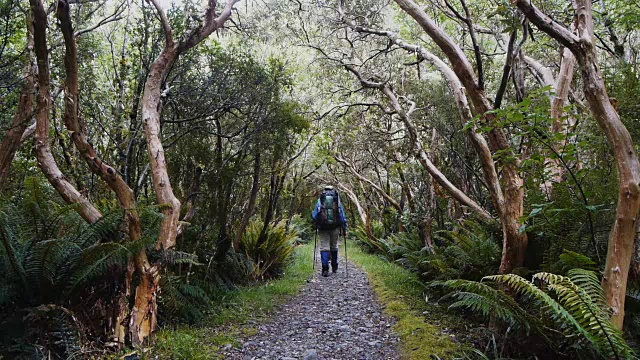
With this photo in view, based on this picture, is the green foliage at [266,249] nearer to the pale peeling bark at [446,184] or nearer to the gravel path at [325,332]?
the gravel path at [325,332]

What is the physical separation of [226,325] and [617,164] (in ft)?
13.9

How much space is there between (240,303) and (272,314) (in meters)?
0.55

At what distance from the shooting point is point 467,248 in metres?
5.38

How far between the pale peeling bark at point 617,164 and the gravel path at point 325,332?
2.06 m

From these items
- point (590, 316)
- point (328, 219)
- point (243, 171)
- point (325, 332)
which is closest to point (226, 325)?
point (325, 332)

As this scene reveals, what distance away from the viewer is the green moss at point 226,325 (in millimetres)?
3697

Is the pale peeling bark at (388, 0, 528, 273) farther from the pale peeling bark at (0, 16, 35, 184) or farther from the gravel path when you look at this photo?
the pale peeling bark at (0, 16, 35, 184)

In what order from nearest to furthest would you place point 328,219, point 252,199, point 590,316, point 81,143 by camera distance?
point 590,316
point 81,143
point 252,199
point 328,219

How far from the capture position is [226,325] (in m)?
4.84

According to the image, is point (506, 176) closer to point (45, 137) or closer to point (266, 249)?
point (45, 137)

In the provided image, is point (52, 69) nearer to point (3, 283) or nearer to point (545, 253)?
point (3, 283)

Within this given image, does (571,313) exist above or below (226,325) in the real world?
above

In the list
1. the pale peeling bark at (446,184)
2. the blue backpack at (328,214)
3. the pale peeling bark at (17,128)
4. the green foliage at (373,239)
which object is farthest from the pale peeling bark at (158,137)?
the green foliage at (373,239)

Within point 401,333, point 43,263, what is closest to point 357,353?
point 401,333
